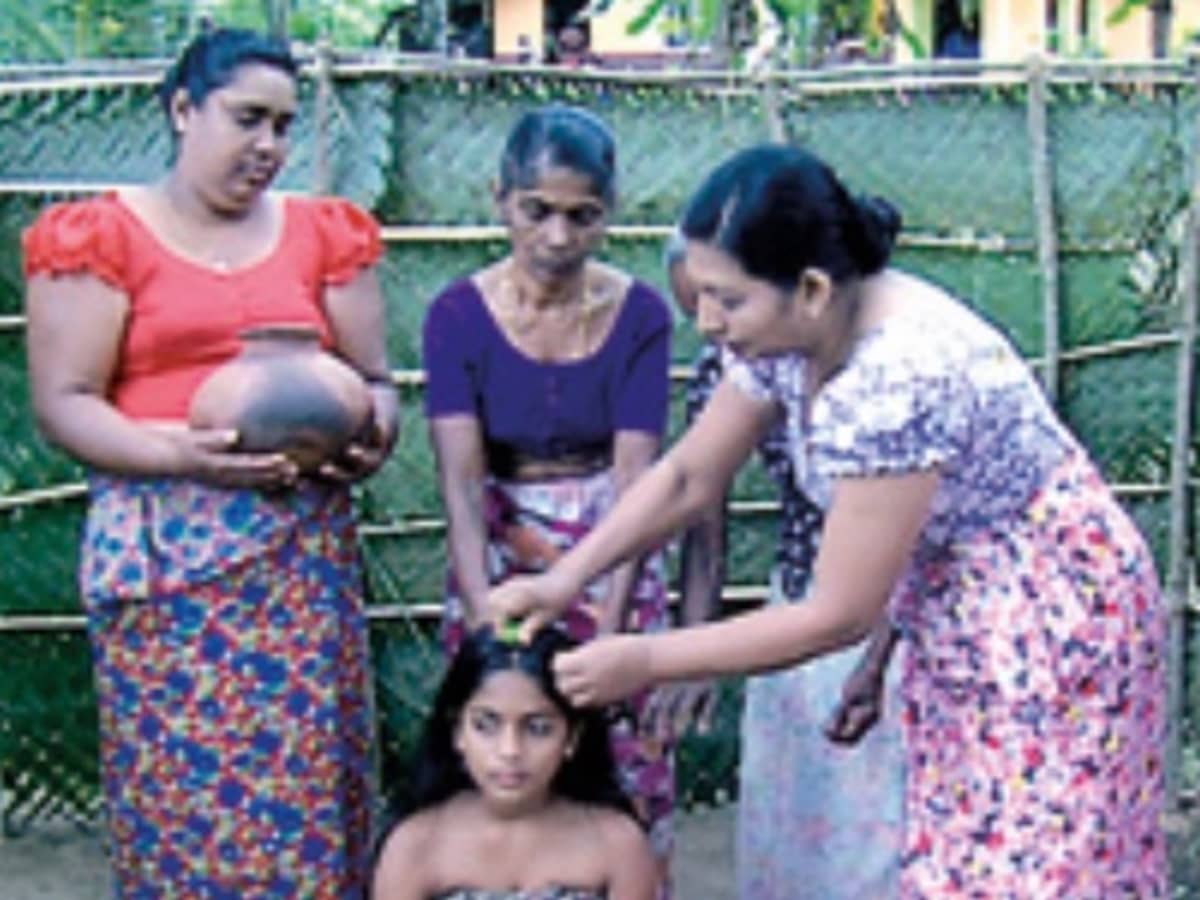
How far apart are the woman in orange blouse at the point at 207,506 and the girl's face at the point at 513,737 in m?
0.35

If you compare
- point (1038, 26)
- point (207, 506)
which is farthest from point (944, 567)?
point (1038, 26)

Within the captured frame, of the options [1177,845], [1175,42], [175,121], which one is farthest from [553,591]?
[1175,42]

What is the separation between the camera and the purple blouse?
3.32 meters

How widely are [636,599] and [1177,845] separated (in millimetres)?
1912

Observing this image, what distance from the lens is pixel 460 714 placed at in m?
3.17

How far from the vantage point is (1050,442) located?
2.53m

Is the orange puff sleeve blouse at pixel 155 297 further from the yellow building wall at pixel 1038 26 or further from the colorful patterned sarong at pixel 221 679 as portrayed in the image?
the yellow building wall at pixel 1038 26

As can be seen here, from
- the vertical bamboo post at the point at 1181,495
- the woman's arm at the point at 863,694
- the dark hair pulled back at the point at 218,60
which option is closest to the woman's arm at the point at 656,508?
the woman's arm at the point at 863,694

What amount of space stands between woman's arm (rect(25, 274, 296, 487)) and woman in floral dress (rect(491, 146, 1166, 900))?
A: 0.86 metres

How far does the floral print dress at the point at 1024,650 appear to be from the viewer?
8.13 feet

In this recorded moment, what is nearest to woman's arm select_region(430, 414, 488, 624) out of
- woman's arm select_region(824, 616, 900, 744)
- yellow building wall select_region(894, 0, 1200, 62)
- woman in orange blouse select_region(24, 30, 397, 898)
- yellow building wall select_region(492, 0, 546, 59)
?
woman in orange blouse select_region(24, 30, 397, 898)

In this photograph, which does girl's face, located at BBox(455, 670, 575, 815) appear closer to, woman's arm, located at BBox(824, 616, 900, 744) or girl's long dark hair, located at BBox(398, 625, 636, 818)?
girl's long dark hair, located at BBox(398, 625, 636, 818)

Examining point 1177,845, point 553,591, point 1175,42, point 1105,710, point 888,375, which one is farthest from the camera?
point 1175,42

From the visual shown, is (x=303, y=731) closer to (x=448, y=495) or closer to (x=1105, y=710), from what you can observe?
(x=448, y=495)
